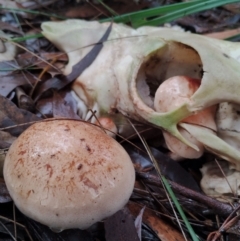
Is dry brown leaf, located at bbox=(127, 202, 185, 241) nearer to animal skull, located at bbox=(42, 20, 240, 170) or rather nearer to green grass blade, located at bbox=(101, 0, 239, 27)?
animal skull, located at bbox=(42, 20, 240, 170)

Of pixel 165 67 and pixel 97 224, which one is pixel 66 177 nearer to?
pixel 97 224

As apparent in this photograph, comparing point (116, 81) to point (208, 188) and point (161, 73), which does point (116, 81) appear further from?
point (208, 188)

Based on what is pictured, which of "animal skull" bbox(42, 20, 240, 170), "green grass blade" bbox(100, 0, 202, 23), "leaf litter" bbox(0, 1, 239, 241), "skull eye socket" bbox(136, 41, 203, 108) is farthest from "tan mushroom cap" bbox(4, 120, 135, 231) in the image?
"green grass blade" bbox(100, 0, 202, 23)

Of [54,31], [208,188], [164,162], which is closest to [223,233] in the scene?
[208,188]

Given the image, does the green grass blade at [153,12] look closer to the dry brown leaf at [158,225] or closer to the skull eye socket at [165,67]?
the skull eye socket at [165,67]

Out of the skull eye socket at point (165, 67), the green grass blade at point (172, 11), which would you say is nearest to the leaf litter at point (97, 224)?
the skull eye socket at point (165, 67)
